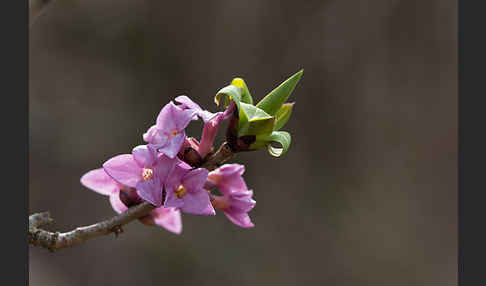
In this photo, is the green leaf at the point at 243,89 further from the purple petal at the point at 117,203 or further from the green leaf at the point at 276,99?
the purple petal at the point at 117,203

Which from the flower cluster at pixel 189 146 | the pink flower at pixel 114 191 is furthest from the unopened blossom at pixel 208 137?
the pink flower at pixel 114 191

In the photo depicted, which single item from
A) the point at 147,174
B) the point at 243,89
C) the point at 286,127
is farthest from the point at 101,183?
the point at 286,127

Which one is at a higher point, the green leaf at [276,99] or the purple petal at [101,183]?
the green leaf at [276,99]

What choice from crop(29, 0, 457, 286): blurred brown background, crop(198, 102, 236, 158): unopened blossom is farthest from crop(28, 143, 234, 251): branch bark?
crop(29, 0, 457, 286): blurred brown background

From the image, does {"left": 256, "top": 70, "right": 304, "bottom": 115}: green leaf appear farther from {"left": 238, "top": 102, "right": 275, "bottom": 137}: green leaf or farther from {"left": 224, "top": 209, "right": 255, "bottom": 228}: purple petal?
{"left": 224, "top": 209, "right": 255, "bottom": 228}: purple petal

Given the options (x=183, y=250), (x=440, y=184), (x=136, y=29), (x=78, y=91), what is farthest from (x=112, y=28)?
(x=440, y=184)

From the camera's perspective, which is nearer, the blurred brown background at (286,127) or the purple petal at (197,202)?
the purple petal at (197,202)

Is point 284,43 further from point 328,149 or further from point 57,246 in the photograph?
point 57,246
